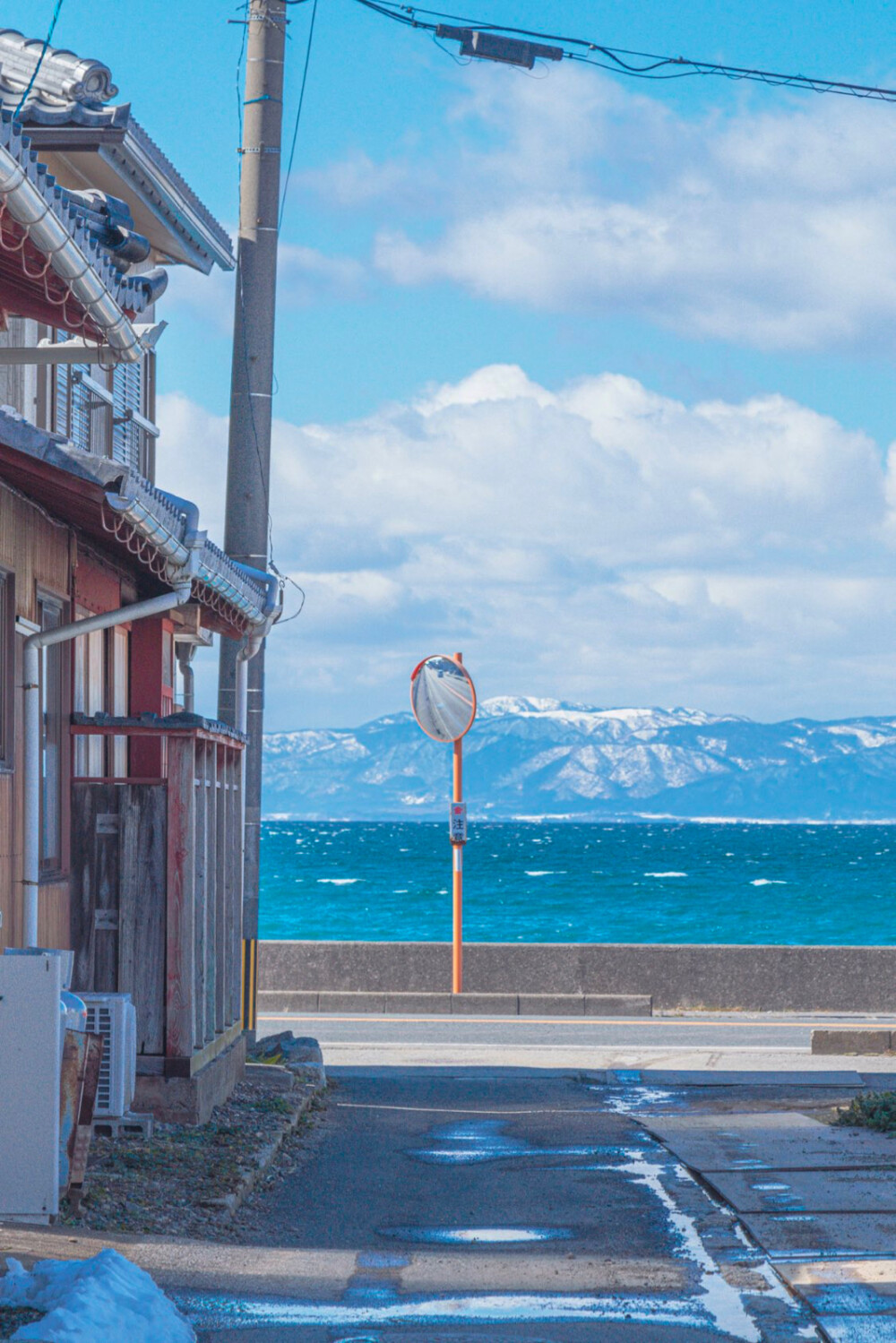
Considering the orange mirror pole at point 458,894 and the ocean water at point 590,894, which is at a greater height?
the orange mirror pole at point 458,894

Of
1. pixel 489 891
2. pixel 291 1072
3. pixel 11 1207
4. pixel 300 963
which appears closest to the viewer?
pixel 11 1207

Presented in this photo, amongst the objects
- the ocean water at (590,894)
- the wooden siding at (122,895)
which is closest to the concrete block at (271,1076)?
the wooden siding at (122,895)

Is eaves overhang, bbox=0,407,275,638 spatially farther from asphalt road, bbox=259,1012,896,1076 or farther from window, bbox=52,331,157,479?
asphalt road, bbox=259,1012,896,1076

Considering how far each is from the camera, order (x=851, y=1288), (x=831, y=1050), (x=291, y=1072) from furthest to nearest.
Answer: (x=831, y=1050)
(x=291, y=1072)
(x=851, y=1288)

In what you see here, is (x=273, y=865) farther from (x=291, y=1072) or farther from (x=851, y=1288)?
(x=851, y=1288)

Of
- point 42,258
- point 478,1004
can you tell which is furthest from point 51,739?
point 478,1004

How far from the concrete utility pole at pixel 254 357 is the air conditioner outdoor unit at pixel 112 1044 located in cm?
381

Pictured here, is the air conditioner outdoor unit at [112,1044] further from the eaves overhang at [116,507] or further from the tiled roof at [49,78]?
the tiled roof at [49,78]

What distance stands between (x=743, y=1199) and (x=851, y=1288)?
5.90ft

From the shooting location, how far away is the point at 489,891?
73.4 metres

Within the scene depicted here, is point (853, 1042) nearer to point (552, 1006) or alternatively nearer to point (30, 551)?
point (552, 1006)

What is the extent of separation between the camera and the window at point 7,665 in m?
9.08

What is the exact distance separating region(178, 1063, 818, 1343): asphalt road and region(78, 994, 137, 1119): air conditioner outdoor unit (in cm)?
94

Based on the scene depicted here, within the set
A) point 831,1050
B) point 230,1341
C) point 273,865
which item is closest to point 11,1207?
point 230,1341
